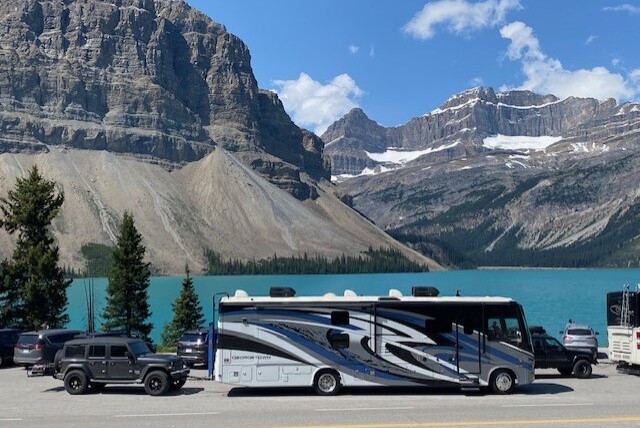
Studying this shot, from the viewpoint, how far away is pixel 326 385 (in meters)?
28.4

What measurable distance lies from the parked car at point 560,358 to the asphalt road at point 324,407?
125cm

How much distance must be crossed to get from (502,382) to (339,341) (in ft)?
21.0

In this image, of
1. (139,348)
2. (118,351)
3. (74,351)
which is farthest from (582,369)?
(74,351)

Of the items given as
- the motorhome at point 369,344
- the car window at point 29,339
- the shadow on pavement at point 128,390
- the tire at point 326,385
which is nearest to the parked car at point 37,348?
the car window at point 29,339

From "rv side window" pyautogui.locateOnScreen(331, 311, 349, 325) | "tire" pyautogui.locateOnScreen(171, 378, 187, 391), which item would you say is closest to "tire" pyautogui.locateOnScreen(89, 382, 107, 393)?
"tire" pyautogui.locateOnScreen(171, 378, 187, 391)

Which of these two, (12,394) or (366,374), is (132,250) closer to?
(12,394)

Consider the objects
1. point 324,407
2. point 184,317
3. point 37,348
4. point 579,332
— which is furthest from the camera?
point 184,317

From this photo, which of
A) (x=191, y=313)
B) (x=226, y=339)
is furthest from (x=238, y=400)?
(x=191, y=313)

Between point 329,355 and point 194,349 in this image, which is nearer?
point 329,355

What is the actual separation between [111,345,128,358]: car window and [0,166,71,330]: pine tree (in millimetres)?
19465

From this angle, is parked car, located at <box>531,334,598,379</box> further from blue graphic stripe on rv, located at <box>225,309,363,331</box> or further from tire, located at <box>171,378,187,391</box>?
tire, located at <box>171,378,187,391</box>

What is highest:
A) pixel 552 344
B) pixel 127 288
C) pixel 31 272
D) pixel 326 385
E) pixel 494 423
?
pixel 31 272

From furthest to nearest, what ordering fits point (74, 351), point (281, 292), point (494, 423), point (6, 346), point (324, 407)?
1. point (6, 346)
2. point (281, 292)
3. point (74, 351)
4. point (324, 407)
5. point (494, 423)

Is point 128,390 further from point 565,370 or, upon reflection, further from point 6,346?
point 565,370
